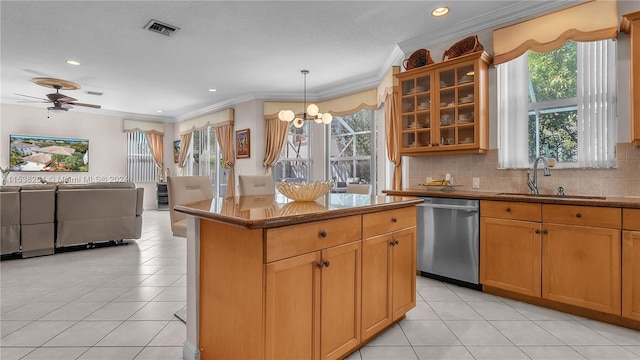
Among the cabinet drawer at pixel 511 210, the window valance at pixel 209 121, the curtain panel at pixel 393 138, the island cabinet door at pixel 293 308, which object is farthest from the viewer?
the window valance at pixel 209 121

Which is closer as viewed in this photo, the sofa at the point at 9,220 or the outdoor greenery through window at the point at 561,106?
the outdoor greenery through window at the point at 561,106

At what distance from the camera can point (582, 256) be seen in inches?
87.2

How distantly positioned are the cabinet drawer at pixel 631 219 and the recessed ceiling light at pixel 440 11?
88.1 inches

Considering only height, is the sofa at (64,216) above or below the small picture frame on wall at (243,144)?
below

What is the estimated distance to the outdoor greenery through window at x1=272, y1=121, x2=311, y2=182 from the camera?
20.5 ft

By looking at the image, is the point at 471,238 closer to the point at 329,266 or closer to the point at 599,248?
the point at 599,248

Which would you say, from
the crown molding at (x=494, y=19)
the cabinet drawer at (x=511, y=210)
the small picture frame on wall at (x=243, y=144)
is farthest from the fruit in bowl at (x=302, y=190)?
the small picture frame on wall at (x=243, y=144)

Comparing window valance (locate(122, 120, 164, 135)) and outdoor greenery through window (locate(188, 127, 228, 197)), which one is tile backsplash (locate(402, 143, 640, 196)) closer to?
outdoor greenery through window (locate(188, 127, 228, 197))

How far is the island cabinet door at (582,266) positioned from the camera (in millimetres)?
2105

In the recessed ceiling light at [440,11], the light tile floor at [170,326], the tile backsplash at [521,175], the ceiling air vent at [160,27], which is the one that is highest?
the ceiling air vent at [160,27]

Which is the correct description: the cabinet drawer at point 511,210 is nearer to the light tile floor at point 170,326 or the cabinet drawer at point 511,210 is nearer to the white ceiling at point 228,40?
the light tile floor at point 170,326

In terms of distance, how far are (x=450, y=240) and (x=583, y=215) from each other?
99 centimetres

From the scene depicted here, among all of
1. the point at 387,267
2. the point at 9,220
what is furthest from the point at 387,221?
the point at 9,220

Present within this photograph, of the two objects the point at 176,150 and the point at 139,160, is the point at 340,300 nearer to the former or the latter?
the point at 176,150
